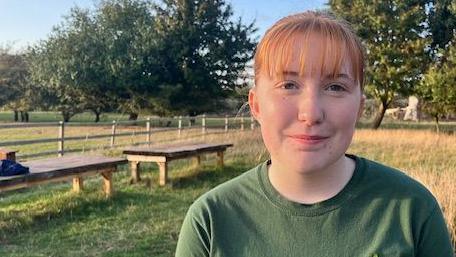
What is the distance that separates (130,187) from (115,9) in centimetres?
2106

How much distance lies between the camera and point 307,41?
1076 mm

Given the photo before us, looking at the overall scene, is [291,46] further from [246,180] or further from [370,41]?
[370,41]

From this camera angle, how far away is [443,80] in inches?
755

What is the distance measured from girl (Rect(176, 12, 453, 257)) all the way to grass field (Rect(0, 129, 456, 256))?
11.0ft

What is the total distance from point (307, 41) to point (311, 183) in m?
0.30

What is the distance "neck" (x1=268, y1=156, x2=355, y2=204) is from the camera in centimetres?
113

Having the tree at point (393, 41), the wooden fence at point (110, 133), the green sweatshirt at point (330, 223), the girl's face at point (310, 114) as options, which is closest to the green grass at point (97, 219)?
the wooden fence at point (110, 133)

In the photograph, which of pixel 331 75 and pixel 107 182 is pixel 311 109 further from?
pixel 107 182

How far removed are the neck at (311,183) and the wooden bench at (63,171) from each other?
Answer: 15.2 feet

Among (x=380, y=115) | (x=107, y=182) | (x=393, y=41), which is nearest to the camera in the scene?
(x=107, y=182)

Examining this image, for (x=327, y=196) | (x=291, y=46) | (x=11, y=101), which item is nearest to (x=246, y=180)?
(x=327, y=196)

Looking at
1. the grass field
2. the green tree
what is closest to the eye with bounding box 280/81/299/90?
the grass field

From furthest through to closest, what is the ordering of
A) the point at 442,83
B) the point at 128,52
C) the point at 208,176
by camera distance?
the point at 128,52 → the point at 442,83 → the point at 208,176

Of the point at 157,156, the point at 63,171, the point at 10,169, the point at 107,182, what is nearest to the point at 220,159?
the point at 157,156
